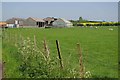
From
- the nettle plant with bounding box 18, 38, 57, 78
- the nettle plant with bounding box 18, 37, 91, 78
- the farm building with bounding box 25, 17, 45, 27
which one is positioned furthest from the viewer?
the farm building with bounding box 25, 17, 45, 27

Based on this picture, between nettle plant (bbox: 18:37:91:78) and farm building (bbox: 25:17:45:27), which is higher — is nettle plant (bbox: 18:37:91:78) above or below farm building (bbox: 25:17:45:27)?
below

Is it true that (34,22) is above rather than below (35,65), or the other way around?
above

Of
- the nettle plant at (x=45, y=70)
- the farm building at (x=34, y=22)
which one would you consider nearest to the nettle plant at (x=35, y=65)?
the nettle plant at (x=45, y=70)

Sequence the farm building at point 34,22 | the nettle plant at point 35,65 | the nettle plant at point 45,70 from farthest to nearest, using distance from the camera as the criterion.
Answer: the farm building at point 34,22, the nettle plant at point 35,65, the nettle plant at point 45,70

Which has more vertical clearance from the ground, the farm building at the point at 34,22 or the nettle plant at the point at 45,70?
the farm building at the point at 34,22

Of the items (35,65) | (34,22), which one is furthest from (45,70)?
(34,22)

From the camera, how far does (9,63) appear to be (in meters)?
14.2

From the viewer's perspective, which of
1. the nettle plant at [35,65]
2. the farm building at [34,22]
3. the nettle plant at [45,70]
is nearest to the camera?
the nettle plant at [45,70]

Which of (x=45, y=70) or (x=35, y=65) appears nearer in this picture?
(x=45, y=70)

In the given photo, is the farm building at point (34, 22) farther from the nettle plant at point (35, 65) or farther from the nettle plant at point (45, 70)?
the nettle plant at point (45, 70)

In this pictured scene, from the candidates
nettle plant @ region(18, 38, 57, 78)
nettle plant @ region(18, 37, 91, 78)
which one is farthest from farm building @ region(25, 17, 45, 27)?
nettle plant @ region(18, 37, 91, 78)

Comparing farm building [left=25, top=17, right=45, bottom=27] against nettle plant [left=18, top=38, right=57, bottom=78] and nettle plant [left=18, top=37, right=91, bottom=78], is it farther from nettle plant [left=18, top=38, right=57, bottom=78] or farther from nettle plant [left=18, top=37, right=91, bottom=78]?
nettle plant [left=18, top=37, right=91, bottom=78]

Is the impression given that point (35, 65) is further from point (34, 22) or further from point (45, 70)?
point (34, 22)

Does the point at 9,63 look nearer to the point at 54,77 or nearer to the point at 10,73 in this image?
the point at 10,73
